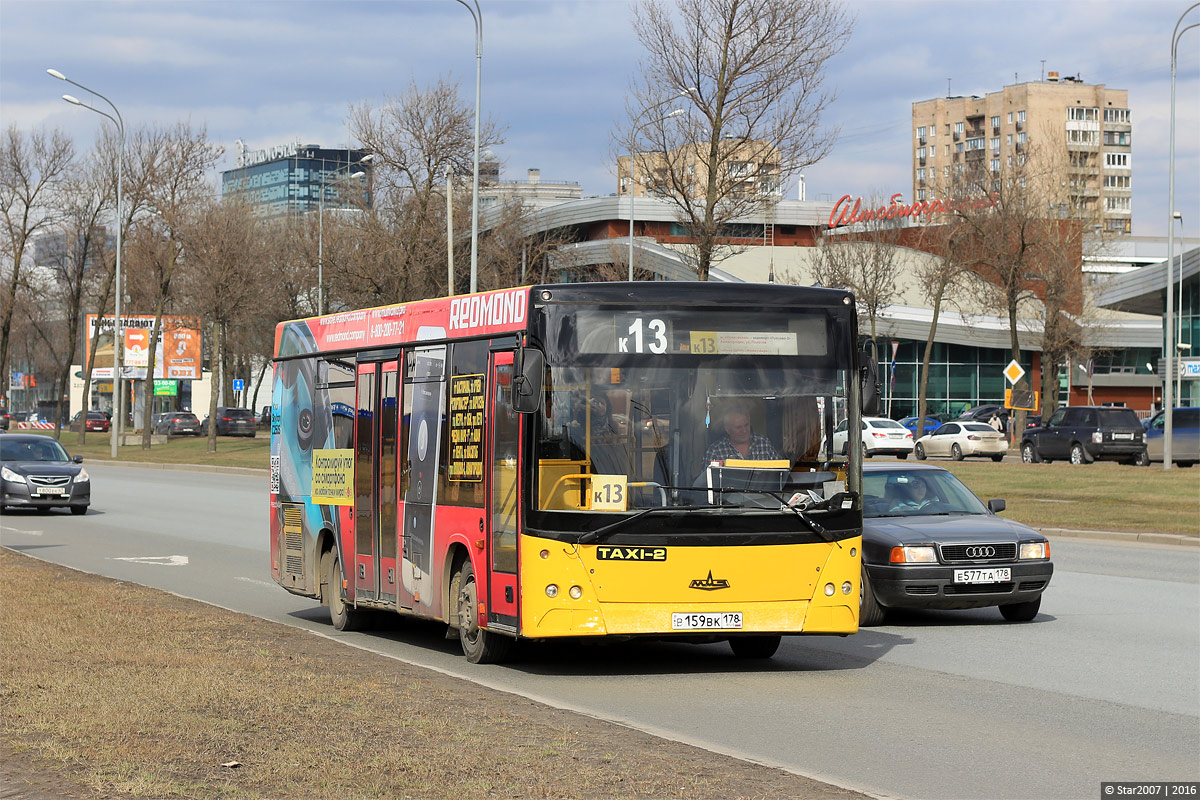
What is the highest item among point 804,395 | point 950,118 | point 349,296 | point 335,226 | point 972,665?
point 950,118

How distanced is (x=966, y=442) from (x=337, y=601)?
40.0 m

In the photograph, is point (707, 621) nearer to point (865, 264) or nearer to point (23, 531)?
point (23, 531)

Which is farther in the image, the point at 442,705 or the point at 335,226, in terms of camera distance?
the point at 335,226

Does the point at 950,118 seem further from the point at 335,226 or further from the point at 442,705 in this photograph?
the point at 442,705

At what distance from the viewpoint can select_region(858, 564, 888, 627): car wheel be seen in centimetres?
1348

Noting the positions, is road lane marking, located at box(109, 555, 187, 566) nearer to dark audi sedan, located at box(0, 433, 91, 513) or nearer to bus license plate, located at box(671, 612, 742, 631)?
dark audi sedan, located at box(0, 433, 91, 513)

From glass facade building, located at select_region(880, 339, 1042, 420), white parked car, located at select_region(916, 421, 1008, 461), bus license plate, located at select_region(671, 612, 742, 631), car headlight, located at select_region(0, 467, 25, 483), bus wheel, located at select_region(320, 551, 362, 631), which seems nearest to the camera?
bus license plate, located at select_region(671, 612, 742, 631)

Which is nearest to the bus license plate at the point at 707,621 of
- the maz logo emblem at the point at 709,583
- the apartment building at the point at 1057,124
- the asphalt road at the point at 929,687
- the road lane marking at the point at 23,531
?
the maz logo emblem at the point at 709,583

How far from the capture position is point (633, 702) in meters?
9.66

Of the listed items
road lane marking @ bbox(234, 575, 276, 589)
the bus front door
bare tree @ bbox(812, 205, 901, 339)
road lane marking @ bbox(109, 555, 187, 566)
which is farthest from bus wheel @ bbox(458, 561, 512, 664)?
bare tree @ bbox(812, 205, 901, 339)

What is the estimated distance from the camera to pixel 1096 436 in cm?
4453

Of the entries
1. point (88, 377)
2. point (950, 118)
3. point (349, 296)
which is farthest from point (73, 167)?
point (950, 118)

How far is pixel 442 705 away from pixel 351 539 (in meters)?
5.02

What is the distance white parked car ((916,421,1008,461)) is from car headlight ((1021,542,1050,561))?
126 ft
